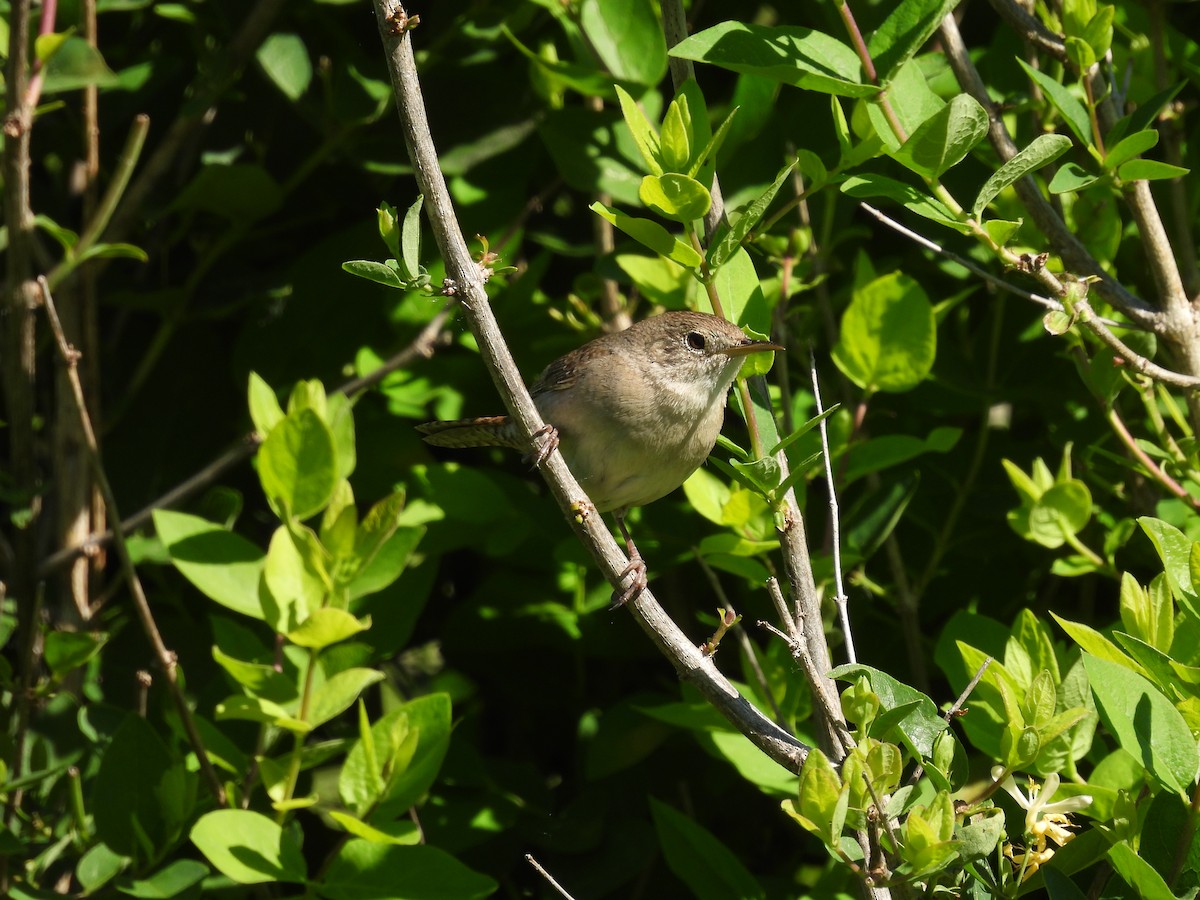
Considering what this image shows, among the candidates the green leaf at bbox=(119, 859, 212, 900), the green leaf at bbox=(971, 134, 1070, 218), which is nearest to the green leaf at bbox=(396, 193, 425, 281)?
the green leaf at bbox=(971, 134, 1070, 218)

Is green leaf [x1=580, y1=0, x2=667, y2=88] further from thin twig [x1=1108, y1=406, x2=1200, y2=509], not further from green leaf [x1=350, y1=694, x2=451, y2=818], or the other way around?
green leaf [x1=350, y1=694, x2=451, y2=818]

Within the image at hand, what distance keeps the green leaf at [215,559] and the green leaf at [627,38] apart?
1526mm

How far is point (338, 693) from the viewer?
263 cm

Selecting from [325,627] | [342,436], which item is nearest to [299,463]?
[342,436]

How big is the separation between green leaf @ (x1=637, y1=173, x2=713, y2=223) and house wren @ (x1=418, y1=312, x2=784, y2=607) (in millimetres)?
1029

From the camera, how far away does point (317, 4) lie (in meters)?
3.62

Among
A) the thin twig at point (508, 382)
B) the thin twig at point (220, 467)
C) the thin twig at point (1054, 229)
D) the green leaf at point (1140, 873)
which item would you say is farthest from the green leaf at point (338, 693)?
the thin twig at point (1054, 229)

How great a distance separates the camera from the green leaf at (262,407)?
2914 millimetres

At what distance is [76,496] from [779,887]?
214 centimetres

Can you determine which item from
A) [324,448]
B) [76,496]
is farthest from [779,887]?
[76,496]

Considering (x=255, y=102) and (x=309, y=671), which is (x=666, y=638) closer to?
(x=309, y=671)

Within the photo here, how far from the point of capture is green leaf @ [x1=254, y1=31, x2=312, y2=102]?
11.0 ft

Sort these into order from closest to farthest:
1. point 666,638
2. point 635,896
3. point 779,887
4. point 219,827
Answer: point 666,638 → point 219,827 → point 779,887 → point 635,896

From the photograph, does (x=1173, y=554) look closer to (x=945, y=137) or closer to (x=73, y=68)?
(x=945, y=137)
